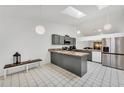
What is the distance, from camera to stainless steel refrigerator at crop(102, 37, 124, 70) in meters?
3.89

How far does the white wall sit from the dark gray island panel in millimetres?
1019

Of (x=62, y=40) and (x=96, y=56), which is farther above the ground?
(x=62, y=40)

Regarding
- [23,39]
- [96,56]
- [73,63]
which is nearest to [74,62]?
[73,63]

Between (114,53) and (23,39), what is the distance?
4.89 m

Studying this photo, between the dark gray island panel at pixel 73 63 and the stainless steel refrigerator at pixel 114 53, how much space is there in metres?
1.88

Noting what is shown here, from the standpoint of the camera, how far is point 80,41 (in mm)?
7465

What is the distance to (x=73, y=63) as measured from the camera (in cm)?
341

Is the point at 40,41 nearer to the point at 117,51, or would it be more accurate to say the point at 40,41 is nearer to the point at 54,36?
the point at 54,36

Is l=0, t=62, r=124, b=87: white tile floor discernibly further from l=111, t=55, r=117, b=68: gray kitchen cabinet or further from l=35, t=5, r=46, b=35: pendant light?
l=35, t=5, r=46, b=35: pendant light

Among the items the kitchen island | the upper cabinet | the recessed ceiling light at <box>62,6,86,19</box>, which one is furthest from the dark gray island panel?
the recessed ceiling light at <box>62,6,86,19</box>

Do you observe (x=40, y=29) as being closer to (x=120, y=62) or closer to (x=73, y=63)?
(x=73, y=63)
